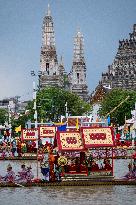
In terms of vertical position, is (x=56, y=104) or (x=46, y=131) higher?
(x=56, y=104)

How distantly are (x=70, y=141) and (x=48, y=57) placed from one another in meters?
149

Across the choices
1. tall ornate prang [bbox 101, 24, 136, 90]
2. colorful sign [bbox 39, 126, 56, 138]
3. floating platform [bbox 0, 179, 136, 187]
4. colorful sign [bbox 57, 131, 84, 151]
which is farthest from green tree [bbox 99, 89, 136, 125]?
floating platform [bbox 0, 179, 136, 187]

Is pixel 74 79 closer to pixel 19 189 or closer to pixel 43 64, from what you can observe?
pixel 43 64

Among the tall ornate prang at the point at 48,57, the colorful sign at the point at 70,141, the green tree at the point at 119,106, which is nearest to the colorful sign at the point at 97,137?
the colorful sign at the point at 70,141

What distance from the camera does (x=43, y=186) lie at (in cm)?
3419

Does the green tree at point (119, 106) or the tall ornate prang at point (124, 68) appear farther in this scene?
the tall ornate prang at point (124, 68)

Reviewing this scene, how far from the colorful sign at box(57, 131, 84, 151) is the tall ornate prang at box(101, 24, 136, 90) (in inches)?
4390

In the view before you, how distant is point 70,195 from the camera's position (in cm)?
3125

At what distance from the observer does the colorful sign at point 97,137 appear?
3481 centimetres

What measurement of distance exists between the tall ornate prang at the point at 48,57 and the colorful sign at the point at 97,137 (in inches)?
5563

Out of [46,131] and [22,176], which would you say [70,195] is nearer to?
[22,176]

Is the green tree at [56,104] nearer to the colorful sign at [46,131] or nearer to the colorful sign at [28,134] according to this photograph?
the colorful sign at [28,134]

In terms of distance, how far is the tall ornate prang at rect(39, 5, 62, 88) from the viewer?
179 meters

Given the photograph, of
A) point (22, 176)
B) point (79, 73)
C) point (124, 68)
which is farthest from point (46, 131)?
point (79, 73)
